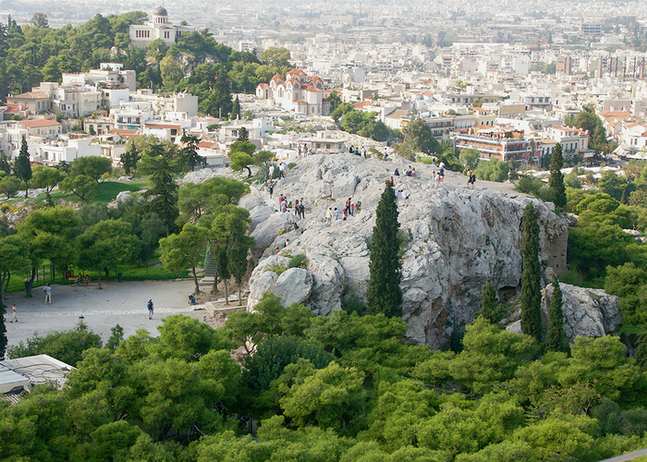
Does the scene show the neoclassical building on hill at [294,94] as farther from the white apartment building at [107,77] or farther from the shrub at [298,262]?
the shrub at [298,262]

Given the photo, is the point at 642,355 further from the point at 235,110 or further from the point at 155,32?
the point at 155,32

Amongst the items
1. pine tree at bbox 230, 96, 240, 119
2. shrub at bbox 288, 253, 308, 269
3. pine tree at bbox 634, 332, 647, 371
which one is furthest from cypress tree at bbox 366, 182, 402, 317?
pine tree at bbox 230, 96, 240, 119

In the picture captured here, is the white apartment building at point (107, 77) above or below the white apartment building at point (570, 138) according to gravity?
above

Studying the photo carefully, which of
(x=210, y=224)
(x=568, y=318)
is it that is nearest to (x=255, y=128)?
(x=210, y=224)

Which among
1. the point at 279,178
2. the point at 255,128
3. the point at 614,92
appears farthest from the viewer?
the point at 614,92

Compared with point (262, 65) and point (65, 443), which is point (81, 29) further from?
point (65, 443)

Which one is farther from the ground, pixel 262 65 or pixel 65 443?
pixel 262 65

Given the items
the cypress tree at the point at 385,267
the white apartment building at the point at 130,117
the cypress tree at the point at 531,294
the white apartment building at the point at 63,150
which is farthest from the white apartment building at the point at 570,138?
the cypress tree at the point at 385,267
